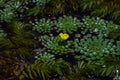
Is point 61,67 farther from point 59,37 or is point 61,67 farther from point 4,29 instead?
point 4,29

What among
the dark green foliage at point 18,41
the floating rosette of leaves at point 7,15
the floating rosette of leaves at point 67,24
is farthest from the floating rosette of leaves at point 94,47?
the floating rosette of leaves at point 7,15

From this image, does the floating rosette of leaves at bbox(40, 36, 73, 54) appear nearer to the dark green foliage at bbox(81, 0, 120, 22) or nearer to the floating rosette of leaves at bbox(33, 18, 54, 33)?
the floating rosette of leaves at bbox(33, 18, 54, 33)

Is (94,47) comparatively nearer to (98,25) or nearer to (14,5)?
(98,25)

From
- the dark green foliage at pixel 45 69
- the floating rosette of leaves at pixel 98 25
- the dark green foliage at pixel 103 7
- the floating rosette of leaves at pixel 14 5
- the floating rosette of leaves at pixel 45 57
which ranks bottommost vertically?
the dark green foliage at pixel 45 69

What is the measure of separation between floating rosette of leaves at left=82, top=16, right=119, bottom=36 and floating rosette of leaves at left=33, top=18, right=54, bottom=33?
397mm

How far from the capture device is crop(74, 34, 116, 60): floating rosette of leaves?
334cm

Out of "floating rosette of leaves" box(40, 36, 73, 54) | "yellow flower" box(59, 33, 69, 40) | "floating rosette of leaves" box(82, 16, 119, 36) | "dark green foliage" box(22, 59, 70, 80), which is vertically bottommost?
"dark green foliage" box(22, 59, 70, 80)

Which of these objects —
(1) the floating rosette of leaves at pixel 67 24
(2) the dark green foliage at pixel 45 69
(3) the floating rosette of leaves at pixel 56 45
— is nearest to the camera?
(2) the dark green foliage at pixel 45 69

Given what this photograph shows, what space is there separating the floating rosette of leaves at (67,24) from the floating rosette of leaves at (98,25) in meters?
0.10

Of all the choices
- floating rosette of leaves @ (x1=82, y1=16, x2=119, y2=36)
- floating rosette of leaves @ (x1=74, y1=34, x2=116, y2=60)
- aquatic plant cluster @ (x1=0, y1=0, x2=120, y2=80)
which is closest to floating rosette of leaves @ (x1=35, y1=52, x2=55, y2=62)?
aquatic plant cluster @ (x1=0, y1=0, x2=120, y2=80)

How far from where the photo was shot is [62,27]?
3.77m

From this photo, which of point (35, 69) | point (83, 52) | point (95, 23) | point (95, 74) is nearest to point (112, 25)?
point (95, 23)

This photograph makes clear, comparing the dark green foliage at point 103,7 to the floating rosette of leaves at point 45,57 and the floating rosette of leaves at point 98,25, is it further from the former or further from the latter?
the floating rosette of leaves at point 45,57

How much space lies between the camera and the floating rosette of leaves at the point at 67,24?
148 inches
